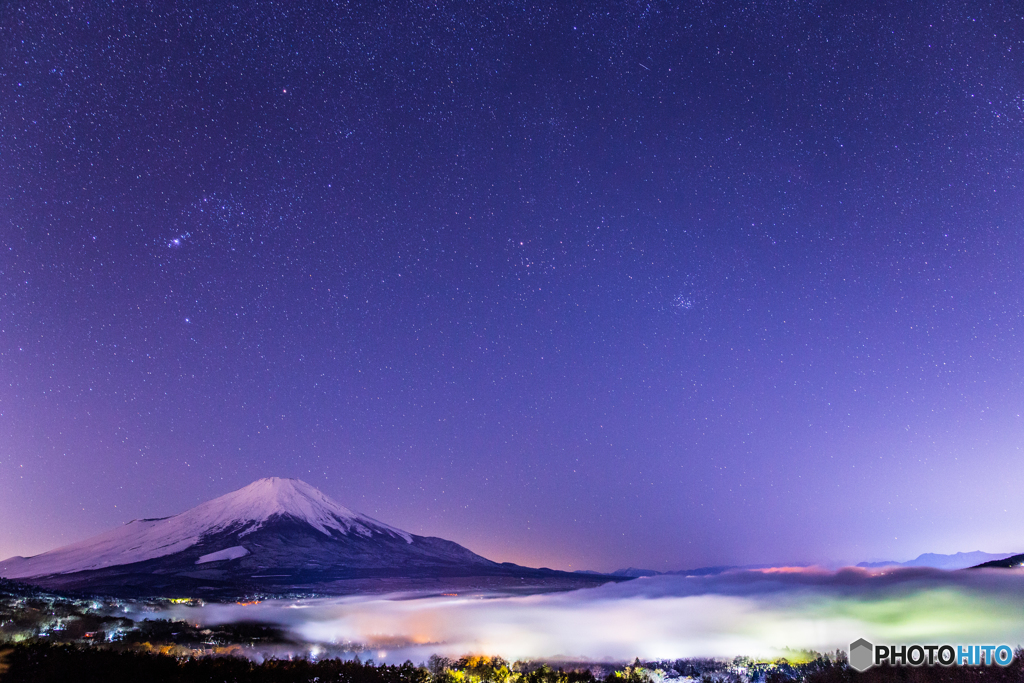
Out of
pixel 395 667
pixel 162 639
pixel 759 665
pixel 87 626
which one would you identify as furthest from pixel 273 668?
pixel 759 665

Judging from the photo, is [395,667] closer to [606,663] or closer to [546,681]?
[546,681]

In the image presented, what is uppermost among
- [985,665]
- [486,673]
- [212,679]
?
[985,665]

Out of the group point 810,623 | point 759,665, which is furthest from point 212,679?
point 810,623

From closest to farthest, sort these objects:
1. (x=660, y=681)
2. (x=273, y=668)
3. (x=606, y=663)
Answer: (x=273, y=668), (x=660, y=681), (x=606, y=663)

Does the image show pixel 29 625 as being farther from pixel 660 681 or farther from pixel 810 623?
pixel 810 623

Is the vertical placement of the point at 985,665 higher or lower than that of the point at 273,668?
higher

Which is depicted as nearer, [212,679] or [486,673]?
[212,679]

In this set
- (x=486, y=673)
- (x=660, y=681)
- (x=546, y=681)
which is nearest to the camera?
(x=546, y=681)

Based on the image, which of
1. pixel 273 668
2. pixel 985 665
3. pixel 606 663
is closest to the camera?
pixel 985 665

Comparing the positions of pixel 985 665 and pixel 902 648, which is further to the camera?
pixel 985 665
